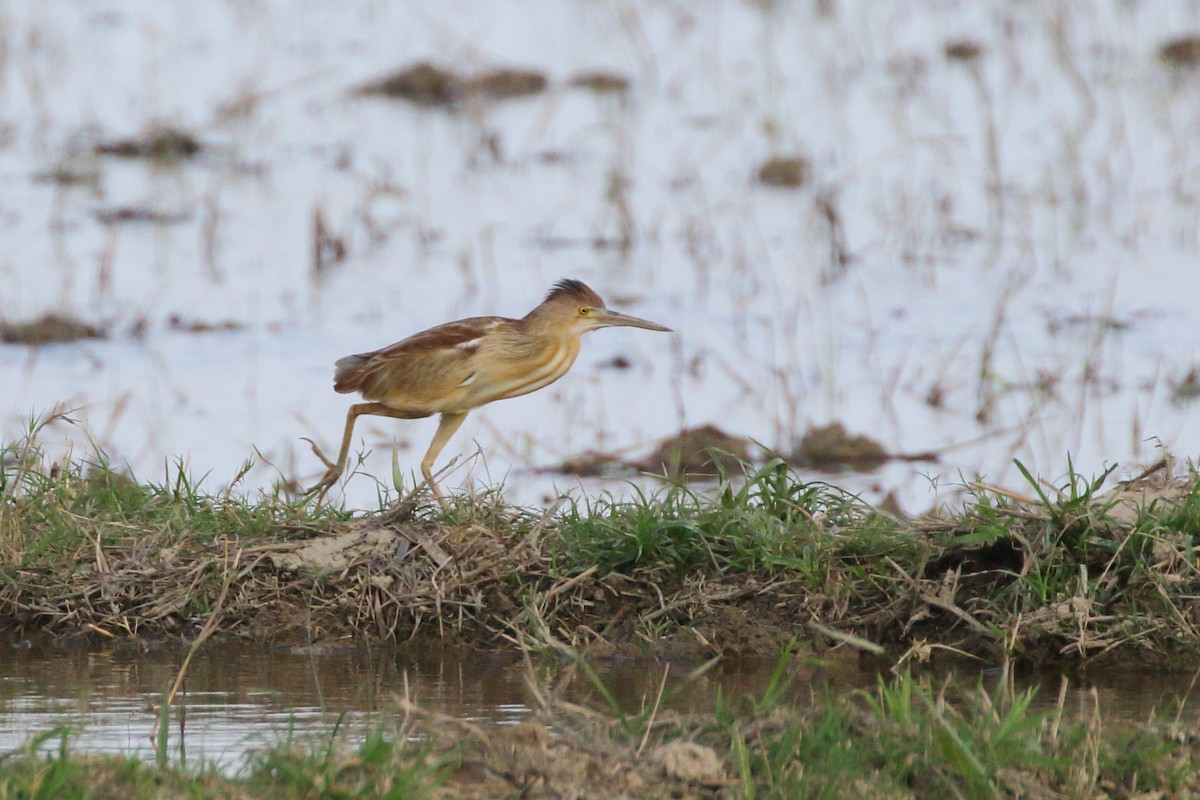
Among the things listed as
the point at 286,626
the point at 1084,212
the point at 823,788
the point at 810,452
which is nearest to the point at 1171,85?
the point at 1084,212

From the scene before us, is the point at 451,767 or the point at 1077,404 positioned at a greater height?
the point at 1077,404

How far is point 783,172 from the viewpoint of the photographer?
15.2 metres

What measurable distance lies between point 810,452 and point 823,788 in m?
5.02

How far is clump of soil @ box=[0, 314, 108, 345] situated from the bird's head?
194 inches

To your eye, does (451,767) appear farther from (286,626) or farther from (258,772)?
(286,626)

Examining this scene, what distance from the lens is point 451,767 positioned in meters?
4.53

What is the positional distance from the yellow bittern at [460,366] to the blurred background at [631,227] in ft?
2.74

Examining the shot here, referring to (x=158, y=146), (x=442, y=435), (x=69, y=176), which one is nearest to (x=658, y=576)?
(x=442, y=435)

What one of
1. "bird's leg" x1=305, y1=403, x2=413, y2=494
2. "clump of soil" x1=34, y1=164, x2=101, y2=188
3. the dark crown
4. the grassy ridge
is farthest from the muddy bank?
"clump of soil" x1=34, y1=164, x2=101, y2=188

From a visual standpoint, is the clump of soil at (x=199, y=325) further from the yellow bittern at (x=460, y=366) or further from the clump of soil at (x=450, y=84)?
the clump of soil at (x=450, y=84)

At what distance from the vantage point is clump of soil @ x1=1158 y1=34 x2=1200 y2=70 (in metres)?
18.6

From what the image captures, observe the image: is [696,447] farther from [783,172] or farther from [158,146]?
[158,146]

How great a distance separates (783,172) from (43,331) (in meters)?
5.85

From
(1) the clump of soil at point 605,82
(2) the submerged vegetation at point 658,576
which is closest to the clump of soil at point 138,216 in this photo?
(1) the clump of soil at point 605,82
